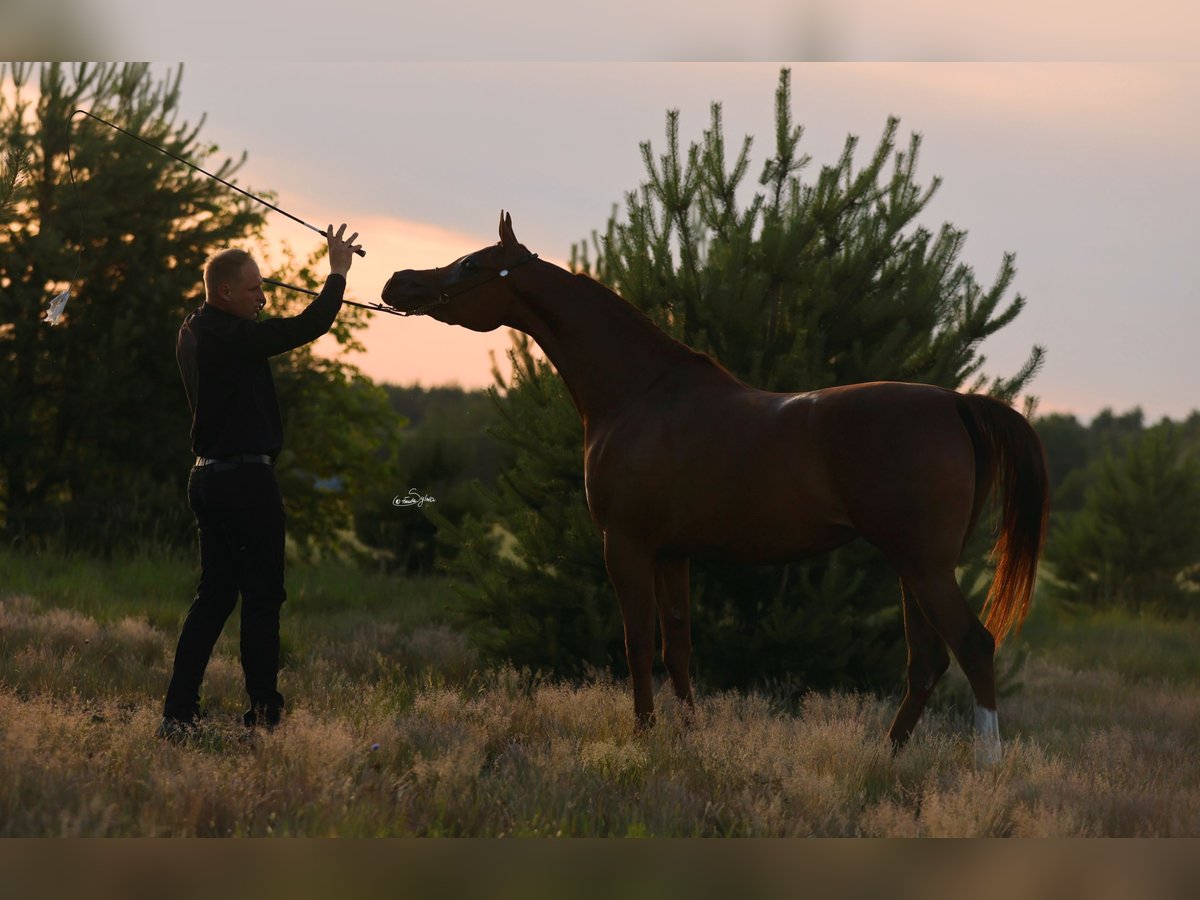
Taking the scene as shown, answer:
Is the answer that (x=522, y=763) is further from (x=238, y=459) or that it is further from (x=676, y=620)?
(x=238, y=459)

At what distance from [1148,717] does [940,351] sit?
10.3ft

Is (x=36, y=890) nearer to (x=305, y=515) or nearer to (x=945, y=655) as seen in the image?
(x=945, y=655)

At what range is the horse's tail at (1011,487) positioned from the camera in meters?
4.73

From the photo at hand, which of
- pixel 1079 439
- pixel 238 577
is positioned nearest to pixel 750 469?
pixel 238 577

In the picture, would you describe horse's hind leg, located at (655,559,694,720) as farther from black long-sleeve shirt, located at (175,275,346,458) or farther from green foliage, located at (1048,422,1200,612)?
green foliage, located at (1048,422,1200,612)

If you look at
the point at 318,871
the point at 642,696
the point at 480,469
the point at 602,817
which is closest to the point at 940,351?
the point at 642,696

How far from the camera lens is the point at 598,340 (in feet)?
17.2

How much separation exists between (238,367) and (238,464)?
0.44 metres

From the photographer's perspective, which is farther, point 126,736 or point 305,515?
point 305,515

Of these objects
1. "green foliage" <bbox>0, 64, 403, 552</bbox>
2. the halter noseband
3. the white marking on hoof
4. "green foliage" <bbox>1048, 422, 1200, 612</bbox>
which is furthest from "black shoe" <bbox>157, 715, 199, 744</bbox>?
"green foliage" <bbox>1048, 422, 1200, 612</bbox>

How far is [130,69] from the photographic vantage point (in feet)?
44.6

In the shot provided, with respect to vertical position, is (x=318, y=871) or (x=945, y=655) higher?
(x=945, y=655)

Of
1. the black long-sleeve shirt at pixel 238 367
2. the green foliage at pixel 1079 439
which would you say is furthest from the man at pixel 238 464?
the green foliage at pixel 1079 439

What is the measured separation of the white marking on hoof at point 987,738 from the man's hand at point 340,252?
3.45m
